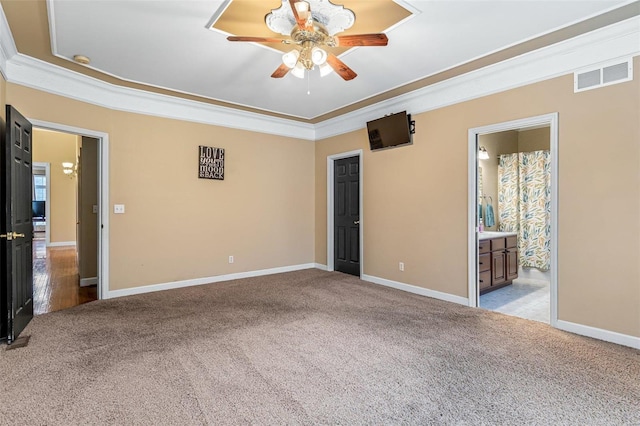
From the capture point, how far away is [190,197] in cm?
502

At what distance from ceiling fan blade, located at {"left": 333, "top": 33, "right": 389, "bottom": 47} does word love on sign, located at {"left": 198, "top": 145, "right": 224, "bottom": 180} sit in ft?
10.4

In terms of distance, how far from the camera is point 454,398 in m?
2.09

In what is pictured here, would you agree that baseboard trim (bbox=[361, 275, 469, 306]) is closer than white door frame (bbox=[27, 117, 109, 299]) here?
Yes

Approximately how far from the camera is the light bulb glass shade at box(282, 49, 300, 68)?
2723 mm

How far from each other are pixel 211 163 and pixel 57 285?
2981 millimetres

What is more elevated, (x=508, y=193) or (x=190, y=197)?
(x=508, y=193)

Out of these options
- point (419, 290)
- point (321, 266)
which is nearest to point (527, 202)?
point (419, 290)

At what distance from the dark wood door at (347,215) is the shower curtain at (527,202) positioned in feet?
9.23

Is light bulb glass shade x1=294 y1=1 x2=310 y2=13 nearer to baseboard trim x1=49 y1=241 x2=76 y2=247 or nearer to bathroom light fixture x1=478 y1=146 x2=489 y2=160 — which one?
bathroom light fixture x1=478 y1=146 x2=489 y2=160

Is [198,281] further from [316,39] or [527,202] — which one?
[527,202]

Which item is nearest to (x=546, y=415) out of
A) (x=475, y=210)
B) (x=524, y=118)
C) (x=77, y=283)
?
(x=475, y=210)

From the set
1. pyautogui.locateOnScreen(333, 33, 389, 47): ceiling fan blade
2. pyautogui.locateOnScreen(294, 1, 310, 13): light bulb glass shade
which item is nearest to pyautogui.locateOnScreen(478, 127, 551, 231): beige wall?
pyautogui.locateOnScreen(333, 33, 389, 47): ceiling fan blade

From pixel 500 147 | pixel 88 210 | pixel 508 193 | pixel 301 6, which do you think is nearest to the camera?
pixel 301 6

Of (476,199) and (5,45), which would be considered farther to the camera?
(476,199)
